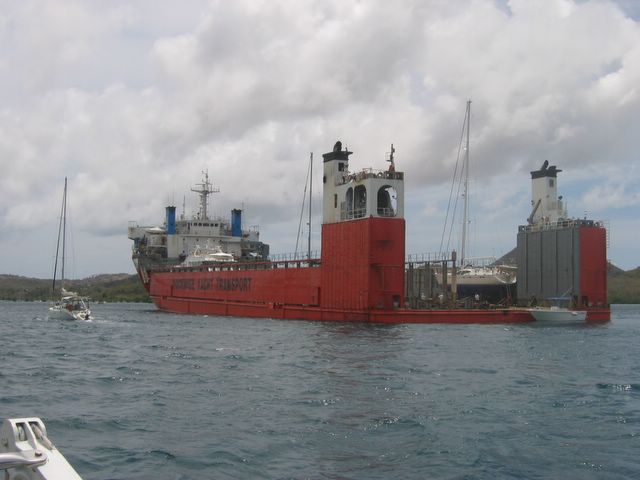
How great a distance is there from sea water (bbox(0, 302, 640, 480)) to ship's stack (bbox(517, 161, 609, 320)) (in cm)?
1501

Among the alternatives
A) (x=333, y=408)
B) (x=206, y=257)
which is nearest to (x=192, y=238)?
(x=206, y=257)

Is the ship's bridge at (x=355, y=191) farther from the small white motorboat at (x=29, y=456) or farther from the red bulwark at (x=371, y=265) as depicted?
the small white motorboat at (x=29, y=456)

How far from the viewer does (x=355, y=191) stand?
36.0 m

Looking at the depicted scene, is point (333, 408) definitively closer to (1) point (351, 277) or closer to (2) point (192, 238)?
(1) point (351, 277)

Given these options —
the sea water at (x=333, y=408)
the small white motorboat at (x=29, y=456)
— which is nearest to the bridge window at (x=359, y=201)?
the sea water at (x=333, y=408)

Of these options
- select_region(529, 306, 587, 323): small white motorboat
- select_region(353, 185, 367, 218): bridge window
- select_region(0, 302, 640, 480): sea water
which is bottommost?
select_region(0, 302, 640, 480): sea water

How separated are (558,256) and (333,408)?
30.0 meters

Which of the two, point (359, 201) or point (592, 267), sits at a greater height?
point (359, 201)

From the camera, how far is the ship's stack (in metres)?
37.5

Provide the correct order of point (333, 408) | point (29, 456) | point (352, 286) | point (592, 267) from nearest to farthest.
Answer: point (29, 456) → point (333, 408) → point (352, 286) → point (592, 267)

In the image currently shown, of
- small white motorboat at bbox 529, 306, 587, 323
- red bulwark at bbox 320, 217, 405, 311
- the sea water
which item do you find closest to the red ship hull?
red bulwark at bbox 320, 217, 405, 311

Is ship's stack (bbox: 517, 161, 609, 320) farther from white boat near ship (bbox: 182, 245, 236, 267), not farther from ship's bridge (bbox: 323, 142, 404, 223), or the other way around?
white boat near ship (bbox: 182, 245, 236, 267)

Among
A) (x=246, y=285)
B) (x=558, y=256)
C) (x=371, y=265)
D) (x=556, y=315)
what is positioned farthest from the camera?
(x=246, y=285)

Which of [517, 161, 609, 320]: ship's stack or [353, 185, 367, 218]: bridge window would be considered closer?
[353, 185, 367, 218]: bridge window
